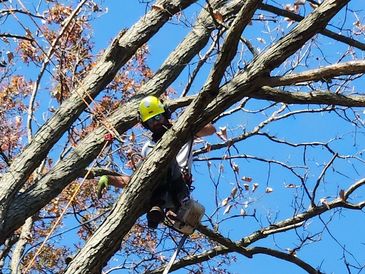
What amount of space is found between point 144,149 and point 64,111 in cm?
62

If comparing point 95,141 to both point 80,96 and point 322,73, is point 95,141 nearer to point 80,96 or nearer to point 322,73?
point 80,96

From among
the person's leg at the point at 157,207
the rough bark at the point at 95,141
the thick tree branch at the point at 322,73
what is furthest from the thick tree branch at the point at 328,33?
the person's leg at the point at 157,207

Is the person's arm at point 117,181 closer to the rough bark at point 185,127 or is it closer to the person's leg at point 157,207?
the person's leg at point 157,207

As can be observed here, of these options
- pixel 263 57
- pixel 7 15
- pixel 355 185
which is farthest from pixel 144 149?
pixel 7 15

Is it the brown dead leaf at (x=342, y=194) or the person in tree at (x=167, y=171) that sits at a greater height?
the brown dead leaf at (x=342, y=194)

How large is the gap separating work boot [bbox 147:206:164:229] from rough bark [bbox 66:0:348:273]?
1.11 ft

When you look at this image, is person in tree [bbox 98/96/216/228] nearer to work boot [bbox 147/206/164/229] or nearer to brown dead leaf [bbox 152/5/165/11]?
work boot [bbox 147/206/164/229]

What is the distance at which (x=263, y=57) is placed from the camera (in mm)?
3625

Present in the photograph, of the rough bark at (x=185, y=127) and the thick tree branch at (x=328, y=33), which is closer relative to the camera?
the rough bark at (x=185, y=127)

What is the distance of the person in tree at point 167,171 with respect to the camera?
406cm

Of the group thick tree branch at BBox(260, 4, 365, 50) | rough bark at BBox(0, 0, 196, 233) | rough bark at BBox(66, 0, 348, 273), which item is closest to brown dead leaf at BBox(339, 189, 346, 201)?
thick tree branch at BBox(260, 4, 365, 50)

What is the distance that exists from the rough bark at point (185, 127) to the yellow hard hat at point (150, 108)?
2.81 ft

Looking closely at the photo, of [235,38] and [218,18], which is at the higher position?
Answer: [218,18]

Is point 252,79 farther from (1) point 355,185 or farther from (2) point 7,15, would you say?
(2) point 7,15
